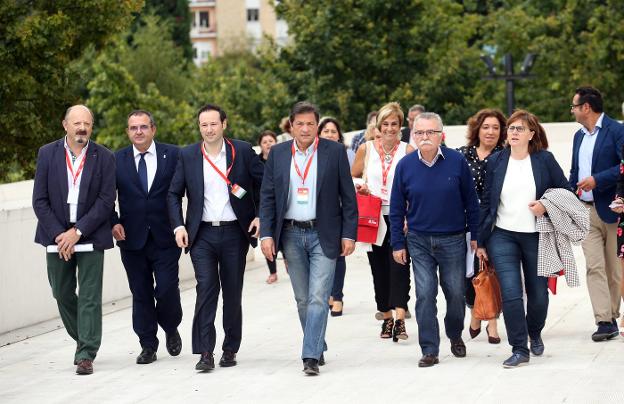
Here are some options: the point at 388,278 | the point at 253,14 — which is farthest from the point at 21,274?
the point at 253,14

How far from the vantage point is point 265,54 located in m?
40.1

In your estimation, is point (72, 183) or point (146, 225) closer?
point (72, 183)

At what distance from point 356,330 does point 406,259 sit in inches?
76.1

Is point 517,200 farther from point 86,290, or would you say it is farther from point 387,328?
point 86,290

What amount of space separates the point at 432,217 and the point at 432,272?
43cm

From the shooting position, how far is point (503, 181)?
396 inches

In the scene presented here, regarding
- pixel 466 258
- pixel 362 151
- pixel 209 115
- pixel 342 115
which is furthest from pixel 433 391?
pixel 342 115

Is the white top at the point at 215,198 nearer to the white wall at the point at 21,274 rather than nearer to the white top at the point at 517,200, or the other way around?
the white top at the point at 517,200

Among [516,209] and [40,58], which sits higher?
[40,58]

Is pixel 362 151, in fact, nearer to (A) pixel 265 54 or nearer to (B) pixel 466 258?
(B) pixel 466 258

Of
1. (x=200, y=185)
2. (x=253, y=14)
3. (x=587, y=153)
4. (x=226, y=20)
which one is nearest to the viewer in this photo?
(x=200, y=185)

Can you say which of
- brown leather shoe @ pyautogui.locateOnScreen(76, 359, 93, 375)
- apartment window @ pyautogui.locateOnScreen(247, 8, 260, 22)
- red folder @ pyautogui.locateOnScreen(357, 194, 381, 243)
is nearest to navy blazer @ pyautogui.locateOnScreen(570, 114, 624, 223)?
red folder @ pyautogui.locateOnScreen(357, 194, 381, 243)

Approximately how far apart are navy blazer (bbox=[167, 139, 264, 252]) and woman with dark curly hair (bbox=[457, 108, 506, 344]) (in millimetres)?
1865

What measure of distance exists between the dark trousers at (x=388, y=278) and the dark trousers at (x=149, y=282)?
73.6 inches
